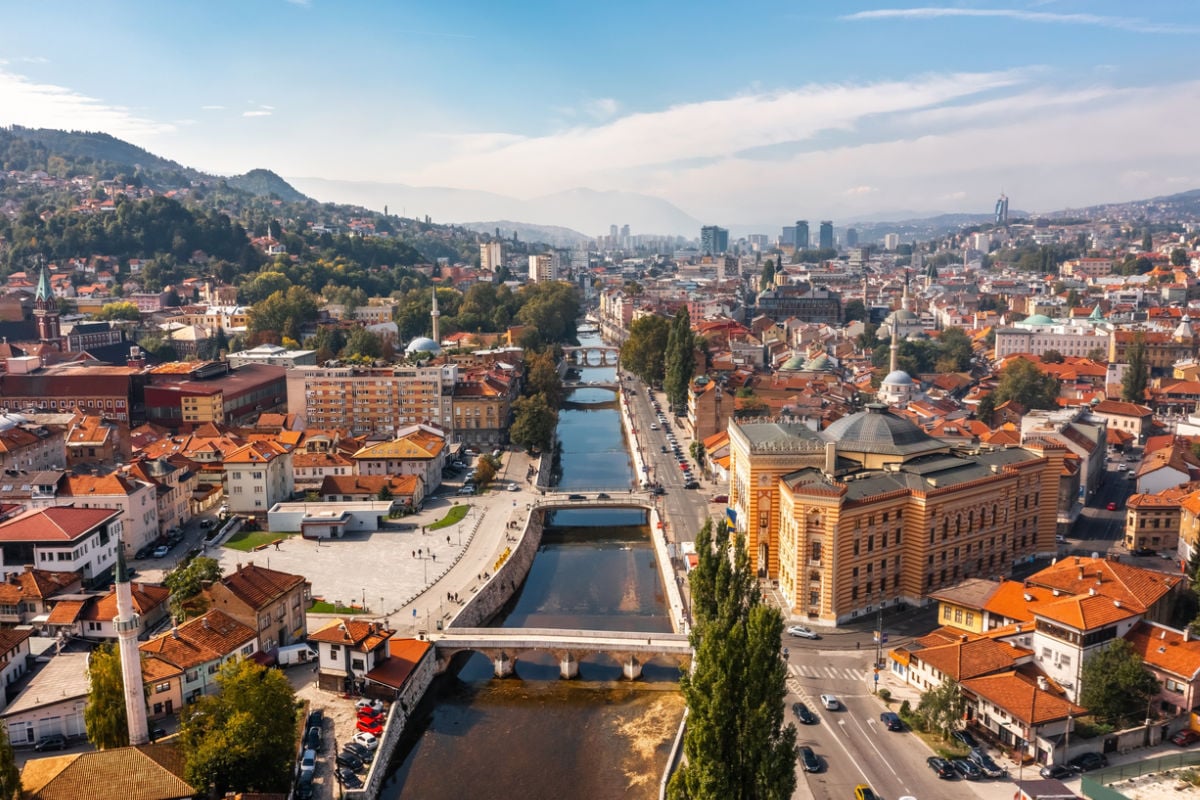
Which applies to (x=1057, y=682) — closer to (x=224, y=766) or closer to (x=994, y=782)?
(x=994, y=782)

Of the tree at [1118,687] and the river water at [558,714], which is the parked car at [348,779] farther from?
the tree at [1118,687]

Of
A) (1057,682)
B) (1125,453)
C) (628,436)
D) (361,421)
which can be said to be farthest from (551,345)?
(1057,682)

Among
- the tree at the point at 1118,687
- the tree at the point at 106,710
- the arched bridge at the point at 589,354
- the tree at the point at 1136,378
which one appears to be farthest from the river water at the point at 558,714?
the arched bridge at the point at 589,354

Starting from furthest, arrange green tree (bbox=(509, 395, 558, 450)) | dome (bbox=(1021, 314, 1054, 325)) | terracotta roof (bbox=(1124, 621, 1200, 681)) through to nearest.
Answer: dome (bbox=(1021, 314, 1054, 325)), green tree (bbox=(509, 395, 558, 450)), terracotta roof (bbox=(1124, 621, 1200, 681))

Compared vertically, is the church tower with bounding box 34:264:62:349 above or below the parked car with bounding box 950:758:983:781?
above

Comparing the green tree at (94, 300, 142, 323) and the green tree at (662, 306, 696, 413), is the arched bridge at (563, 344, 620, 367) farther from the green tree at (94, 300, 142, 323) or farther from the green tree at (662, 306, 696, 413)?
the green tree at (94, 300, 142, 323)

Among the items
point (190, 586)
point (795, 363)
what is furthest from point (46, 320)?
point (795, 363)

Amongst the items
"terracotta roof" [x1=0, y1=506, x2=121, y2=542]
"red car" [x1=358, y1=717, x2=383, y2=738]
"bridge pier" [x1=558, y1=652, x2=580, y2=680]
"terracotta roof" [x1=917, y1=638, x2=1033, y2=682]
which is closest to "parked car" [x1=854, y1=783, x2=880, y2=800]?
"terracotta roof" [x1=917, y1=638, x2=1033, y2=682]
